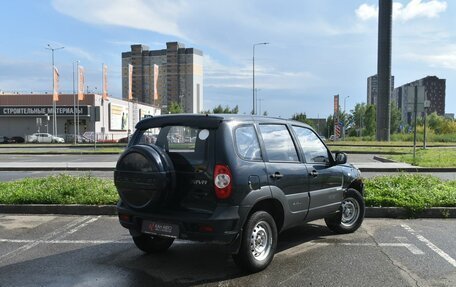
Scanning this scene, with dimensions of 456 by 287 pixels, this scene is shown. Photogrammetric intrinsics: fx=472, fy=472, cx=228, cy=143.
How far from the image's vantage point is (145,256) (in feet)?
19.8

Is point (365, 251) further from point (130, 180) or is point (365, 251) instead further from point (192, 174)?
point (130, 180)

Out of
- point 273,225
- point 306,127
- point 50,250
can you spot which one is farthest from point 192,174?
point 50,250

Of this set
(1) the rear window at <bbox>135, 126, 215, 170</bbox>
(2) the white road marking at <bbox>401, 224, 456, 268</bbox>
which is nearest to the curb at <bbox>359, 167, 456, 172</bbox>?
(2) the white road marking at <bbox>401, 224, 456, 268</bbox>

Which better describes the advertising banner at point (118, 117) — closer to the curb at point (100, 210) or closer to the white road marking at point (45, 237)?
the curb at point (100, 210)

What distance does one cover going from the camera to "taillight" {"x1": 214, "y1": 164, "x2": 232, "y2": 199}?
4926mm

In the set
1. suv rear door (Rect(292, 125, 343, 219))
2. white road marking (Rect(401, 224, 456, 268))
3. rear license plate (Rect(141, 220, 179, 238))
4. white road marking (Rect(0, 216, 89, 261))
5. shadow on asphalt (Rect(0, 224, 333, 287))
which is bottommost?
white road marking (Rect(0, 216, 89, 261))

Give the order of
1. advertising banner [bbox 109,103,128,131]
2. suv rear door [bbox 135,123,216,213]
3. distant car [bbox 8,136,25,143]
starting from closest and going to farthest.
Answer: suv rear door [bbox 135,123,216,213]
distant car [bbox 8,136,25,143]
advertising banner [bbox 109,103,128,131]

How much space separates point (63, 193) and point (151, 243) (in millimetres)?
4107

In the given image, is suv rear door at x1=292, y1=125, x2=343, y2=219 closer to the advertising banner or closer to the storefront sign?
the storefront sign

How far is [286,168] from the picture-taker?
5.70 m

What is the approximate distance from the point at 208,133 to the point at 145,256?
1978mm

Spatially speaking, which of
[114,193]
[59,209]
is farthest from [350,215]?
[59,209]

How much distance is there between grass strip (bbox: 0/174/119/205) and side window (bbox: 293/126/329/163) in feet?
13.8

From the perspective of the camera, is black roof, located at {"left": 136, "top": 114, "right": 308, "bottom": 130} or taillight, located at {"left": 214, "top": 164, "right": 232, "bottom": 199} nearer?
taillight, located at {"left": 214, "top": 164, "right": 232, "bottom": 199}
